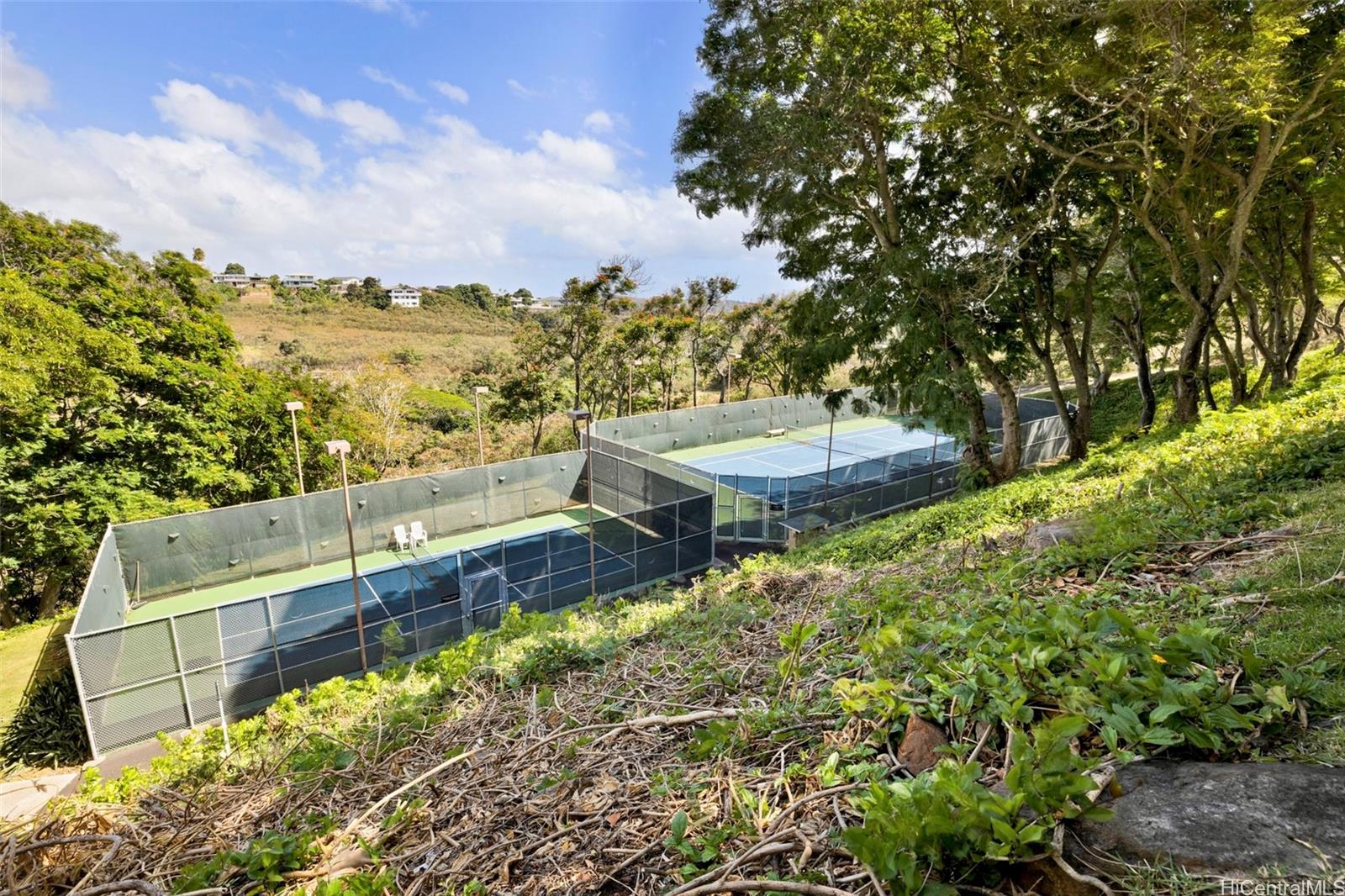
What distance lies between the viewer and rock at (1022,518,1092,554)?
388cm

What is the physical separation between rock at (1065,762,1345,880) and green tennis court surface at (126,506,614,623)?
40.6 ft

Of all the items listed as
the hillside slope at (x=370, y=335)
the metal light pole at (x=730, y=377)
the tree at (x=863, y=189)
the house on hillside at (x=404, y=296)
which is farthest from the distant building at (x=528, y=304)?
the tree at (x=863, y=189)

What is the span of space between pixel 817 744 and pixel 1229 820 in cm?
105

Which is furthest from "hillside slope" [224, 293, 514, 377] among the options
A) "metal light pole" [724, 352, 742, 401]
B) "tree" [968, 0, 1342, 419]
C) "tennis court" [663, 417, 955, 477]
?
"tree" [968, 0, 1342, 419]

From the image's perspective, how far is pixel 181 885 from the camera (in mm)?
1794

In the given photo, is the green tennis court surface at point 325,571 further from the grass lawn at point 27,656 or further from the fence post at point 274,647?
the fence post at point 274,647

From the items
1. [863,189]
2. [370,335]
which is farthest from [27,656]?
[370,335]

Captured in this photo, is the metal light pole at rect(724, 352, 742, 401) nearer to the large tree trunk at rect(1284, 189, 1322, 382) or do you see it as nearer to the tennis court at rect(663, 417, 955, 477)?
the tennis court at rect(663, 417, 955, 477)

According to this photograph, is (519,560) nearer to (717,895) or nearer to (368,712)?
(368,712)

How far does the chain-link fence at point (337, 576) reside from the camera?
8.24m

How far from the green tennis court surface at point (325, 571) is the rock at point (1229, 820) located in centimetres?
1237

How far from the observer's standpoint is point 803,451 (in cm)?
2411

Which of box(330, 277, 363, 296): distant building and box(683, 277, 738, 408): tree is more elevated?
box(330, 277, 363, 296): distant building

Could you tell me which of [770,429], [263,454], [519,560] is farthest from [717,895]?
[770,429]
